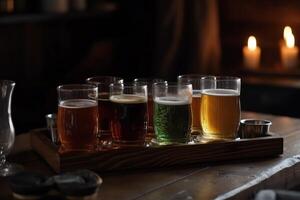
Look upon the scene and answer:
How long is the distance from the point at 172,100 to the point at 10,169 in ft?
1.36

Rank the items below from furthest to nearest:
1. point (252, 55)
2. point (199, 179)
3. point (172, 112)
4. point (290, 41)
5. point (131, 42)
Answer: point (131, 42) → point (252, 55) → point (290, 41) → point (172, 112) → point (199, 179)

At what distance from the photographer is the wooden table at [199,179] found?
137 cm

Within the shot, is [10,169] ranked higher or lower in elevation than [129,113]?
lower

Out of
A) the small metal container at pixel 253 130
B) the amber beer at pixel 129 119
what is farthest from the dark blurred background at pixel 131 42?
the amber beer at pixel 129 119

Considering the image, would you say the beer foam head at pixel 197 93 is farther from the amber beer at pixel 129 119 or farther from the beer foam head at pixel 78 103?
the beer foam head at pixel 78 103

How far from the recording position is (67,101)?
154 cm

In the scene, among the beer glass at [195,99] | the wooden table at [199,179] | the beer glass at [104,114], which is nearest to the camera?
the wooden table at [199,179]

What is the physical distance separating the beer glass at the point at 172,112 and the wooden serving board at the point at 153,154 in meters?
0.04

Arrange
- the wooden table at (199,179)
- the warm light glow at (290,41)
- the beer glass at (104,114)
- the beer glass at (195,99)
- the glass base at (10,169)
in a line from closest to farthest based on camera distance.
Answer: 1. the wooden table at (199,179)
2. the glass base at (10,169)
3. the beer glass at (104,114)
4. the beer glass at (195,99)
5. the warm light glow at (290,41)

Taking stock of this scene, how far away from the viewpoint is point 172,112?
1573 millimetres

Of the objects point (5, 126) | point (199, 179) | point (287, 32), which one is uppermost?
point (287, 32)

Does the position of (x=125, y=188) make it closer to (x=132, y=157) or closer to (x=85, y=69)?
(x=132, y=157)

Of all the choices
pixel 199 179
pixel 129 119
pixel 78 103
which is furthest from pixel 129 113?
pixel 199 179

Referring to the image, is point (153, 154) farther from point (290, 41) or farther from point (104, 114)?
point (290, 41)
